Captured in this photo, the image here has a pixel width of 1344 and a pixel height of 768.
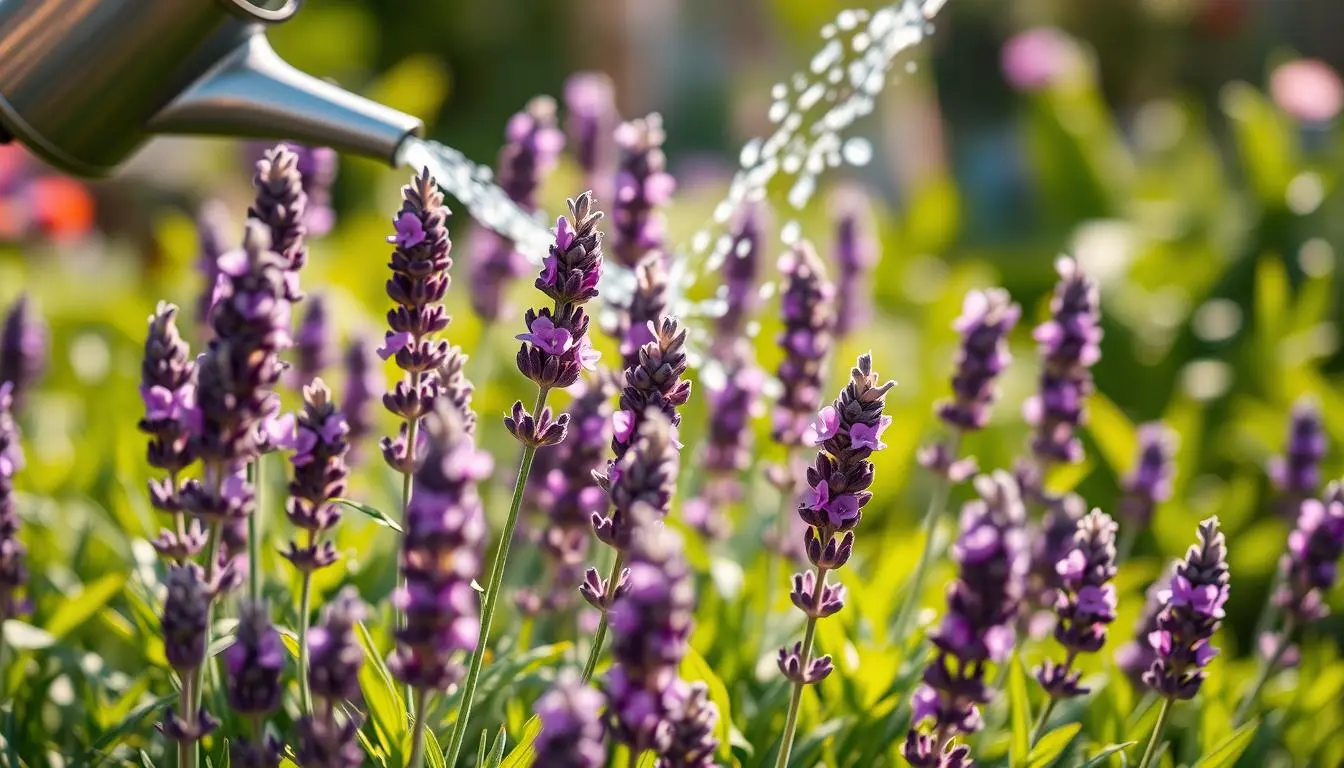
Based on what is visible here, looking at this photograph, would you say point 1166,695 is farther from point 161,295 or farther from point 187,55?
point 161,295

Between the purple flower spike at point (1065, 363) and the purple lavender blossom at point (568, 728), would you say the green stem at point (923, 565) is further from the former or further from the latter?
the purple lavender blossom at point (568, 728)

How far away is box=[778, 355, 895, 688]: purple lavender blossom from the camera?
1262mm

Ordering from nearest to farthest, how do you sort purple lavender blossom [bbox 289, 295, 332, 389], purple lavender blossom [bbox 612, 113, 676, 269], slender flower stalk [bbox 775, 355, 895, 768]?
1. slender flower stalk [bbox 775, 355, 895, 768]
2. purple lavender blossom [bbox 612, 113, 676, 269]
3. purple lavender blossom [bbox 289, 295, 332, 389]

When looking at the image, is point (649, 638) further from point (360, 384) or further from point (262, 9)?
point (360, 384)

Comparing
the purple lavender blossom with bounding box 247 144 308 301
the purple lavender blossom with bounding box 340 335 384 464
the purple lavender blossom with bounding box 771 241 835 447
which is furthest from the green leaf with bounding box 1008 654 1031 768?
the purple lavender blossom with bounding box 340 335 384 464

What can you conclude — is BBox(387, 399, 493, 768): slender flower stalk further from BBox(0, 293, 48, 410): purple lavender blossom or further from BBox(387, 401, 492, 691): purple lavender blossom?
BBox(0, 293, 48, 410): purple lavender blossom

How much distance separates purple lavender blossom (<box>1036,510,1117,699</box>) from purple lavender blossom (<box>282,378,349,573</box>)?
0.81 metres

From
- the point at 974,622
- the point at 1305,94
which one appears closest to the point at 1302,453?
the point at 974,622

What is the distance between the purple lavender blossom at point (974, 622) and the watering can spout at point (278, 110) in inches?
36.9

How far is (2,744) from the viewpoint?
1.60m

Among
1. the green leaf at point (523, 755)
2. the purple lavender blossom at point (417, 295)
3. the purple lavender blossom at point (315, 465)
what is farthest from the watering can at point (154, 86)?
the green leaf at point (523, 755)

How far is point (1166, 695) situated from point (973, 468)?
0.63 meters

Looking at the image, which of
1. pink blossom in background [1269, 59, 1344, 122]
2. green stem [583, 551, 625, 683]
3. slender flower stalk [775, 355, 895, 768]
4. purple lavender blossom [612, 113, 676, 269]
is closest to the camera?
slender flower stalk [775, 355, 895, 768]

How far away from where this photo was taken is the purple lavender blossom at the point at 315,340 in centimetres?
235
